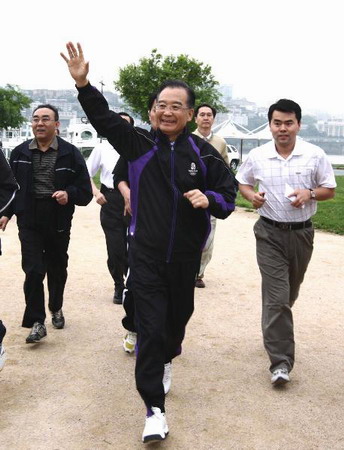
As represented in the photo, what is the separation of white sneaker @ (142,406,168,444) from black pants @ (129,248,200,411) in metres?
0.05

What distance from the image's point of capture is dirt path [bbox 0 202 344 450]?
392 centimetres

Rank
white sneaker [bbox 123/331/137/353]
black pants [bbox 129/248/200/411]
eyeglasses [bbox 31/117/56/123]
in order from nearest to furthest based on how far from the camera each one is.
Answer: black pants [bbox 129/248/200/411], white sneaker [bbox 123/331/137/353], eyeglasses [bbox 31/117/56/123]

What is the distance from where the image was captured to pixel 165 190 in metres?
3.91

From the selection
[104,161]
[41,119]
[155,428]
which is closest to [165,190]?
[155,428]

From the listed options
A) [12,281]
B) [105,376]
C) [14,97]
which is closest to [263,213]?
[105,376]

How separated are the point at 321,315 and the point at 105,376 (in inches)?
→ 116

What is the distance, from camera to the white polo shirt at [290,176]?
4.93 metres

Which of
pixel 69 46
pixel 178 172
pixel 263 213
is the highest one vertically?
pixel 69 46

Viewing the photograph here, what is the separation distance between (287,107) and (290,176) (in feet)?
1.82

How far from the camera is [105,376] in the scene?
16.1ft

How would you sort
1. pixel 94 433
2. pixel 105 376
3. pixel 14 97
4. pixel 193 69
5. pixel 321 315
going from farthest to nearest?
1. pixel 14 97
2. pixel 193 69
3. pixel 321 315
4. pixel 105 376
5. pixel 94 433

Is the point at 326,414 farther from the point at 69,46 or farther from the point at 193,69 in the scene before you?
the point at 193,69

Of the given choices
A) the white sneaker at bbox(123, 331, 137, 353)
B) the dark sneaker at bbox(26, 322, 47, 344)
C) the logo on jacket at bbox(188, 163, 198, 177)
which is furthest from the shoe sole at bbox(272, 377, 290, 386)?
the dark sneaker at bbox(26, 322, 47, 344)

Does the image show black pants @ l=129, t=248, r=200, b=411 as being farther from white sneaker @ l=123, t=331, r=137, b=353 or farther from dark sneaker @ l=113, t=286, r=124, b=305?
dark sneaker @ l=113, t=286, r=124, b=305
